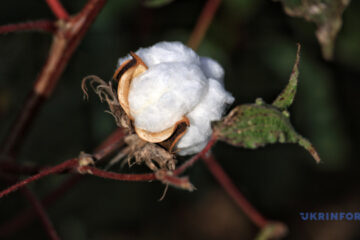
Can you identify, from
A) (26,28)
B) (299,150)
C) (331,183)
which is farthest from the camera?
(331,183)

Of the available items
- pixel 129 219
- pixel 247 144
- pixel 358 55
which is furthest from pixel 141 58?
pixel 129 219

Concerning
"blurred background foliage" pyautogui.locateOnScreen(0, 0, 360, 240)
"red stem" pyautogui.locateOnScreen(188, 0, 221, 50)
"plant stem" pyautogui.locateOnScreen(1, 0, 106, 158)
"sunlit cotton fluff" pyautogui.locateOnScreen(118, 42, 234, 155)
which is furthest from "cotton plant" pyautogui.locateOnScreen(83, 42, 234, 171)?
"blurred background foliage" pyautogui.locateOnScreen(0, 0, 360, 240)

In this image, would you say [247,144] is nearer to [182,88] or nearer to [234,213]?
[182,88]

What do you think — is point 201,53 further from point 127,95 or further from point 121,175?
point 121,175

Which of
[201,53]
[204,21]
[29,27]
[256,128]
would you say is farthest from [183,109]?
[201,53]

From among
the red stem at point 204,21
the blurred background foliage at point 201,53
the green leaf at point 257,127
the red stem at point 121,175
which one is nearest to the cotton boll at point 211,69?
the green leaf at point 257,127

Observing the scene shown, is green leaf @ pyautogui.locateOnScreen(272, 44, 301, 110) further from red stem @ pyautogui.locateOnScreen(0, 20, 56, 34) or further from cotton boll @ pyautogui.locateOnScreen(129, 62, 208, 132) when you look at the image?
red stem @ pyautogui.locateOnScreen(0, 20, 56, 34)
